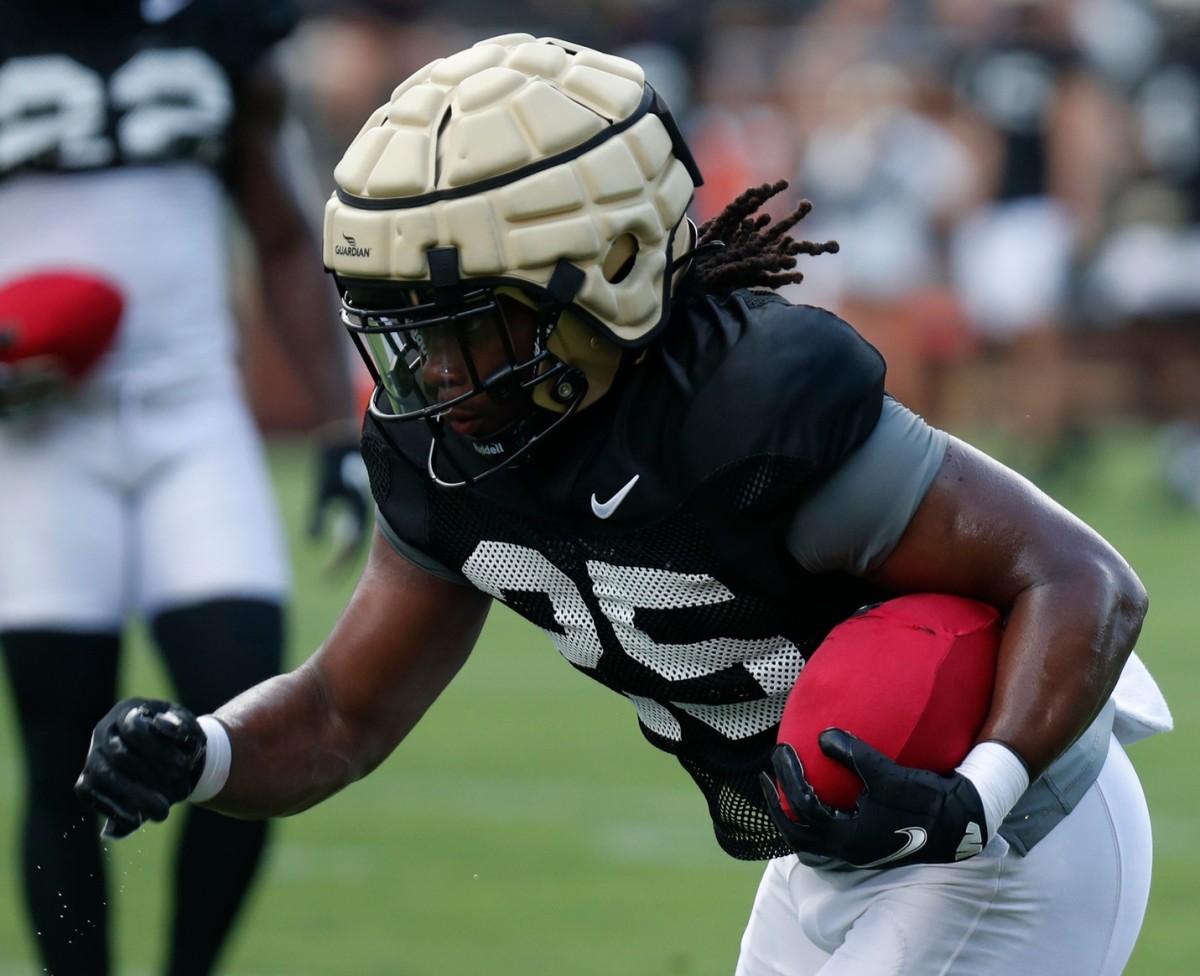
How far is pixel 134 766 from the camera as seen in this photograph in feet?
7.86

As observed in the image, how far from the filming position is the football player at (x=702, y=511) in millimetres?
2291

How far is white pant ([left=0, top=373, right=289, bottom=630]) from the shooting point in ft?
11.9

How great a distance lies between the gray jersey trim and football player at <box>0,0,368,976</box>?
1.46m

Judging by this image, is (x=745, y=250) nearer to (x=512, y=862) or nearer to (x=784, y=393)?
(x=784, y=393)

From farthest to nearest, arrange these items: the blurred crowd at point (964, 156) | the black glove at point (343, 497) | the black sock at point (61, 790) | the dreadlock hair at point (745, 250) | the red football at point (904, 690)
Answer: the blurred crowd at point (964, 156) → the black glove at point (343, 497) → the black sock at point (61, 790) → the dreadlock hair at point (745, 250) → the red football at point (904, 690)

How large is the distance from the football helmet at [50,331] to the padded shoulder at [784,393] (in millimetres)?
1597

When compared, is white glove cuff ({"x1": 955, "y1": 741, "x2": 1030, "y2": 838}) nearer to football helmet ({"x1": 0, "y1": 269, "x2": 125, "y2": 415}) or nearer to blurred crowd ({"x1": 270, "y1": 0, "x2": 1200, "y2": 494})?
football helmet ({"x1": 0, "y1": 269, "x2": 125, "y2": 415})

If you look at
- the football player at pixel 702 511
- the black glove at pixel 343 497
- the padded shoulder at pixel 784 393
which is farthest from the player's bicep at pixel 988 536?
the black glove at pixel 343 497

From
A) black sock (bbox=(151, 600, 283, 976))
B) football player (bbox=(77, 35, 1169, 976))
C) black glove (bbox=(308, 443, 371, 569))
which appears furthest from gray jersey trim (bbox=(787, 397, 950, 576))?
black glove (bbox=(308, 443, 371, 569))

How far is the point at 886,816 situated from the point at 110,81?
85.1 inches

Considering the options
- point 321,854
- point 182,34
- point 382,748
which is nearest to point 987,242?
point 321,854

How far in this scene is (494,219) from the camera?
90.9 inches

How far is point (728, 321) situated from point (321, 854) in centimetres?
317

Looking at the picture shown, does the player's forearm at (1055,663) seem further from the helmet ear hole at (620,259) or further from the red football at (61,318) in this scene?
the red football at (61,318)
